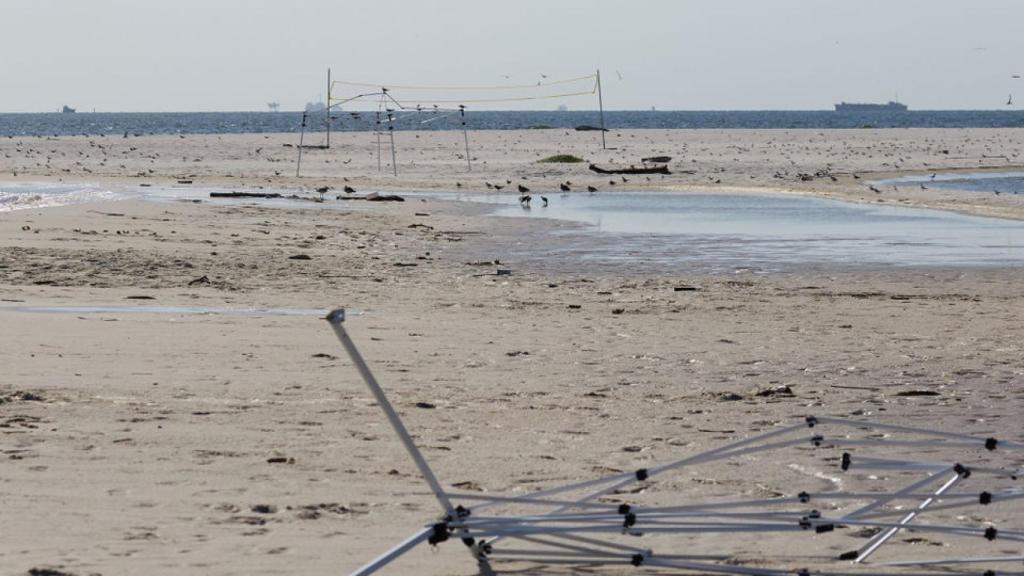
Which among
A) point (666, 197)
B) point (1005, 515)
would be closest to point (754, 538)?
point (1005, 515)

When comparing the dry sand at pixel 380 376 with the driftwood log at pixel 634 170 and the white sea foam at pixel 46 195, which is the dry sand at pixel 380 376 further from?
the driftwood log at pixel 634 170

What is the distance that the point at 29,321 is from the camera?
1050cm

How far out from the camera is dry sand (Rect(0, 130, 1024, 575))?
5.69m

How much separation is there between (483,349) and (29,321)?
3.43 m

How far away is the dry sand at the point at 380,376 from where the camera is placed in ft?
18.7

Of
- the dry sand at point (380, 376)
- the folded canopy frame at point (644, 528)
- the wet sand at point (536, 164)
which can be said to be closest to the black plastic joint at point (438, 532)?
the folded canopy frame at point (644, 528)

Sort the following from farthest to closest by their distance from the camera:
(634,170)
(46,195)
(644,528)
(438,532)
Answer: (634,170), (46,195), (644,528), (438,532)

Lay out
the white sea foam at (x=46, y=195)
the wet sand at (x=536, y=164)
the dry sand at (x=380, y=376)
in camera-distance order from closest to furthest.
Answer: the dry sand at (x=380, y=376) < the white sea foam at (x=46, y=195) < the wet sand at (x=536, y=164)

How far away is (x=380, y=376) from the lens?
901 centimetres

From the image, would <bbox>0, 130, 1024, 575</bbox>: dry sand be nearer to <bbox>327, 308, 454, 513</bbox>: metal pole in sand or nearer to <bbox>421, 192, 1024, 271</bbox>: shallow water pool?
<bbox>327, 308, 454, 513</bbox>: metal pole in sand

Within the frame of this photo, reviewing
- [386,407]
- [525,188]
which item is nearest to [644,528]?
[386,407]

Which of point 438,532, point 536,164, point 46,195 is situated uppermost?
point 46,195

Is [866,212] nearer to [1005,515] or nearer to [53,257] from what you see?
[53,257]

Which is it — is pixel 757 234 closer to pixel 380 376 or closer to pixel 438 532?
pixel 380 376
